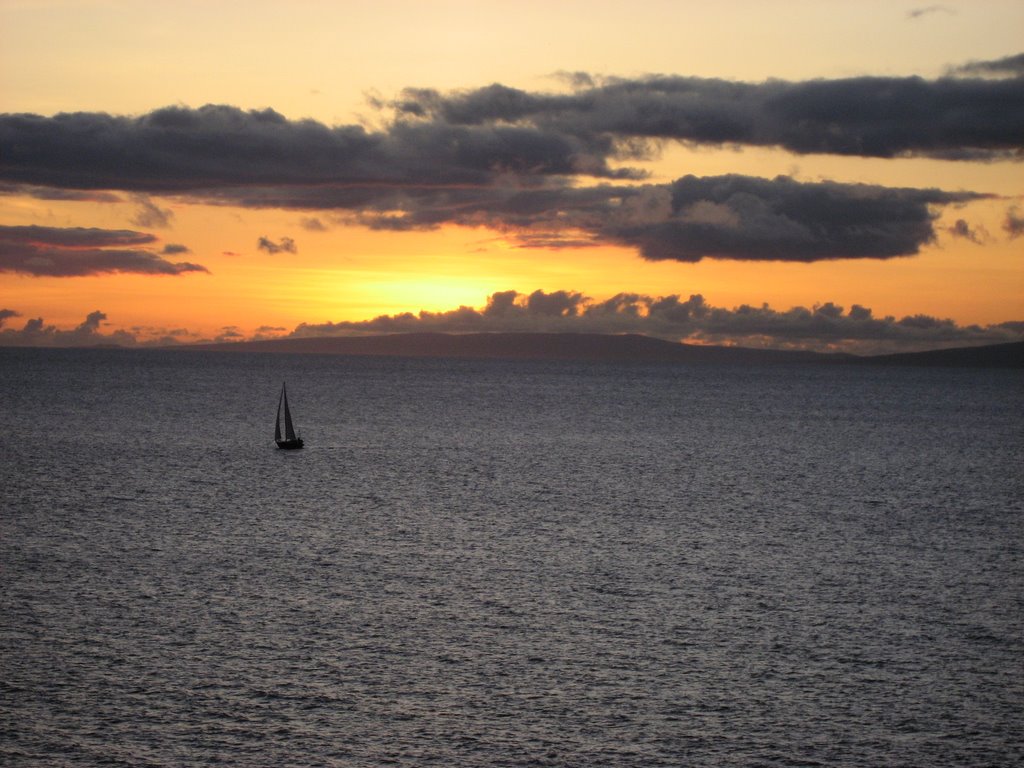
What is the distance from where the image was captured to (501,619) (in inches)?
1799

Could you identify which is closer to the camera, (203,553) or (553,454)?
(203,553)

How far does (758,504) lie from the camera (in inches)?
3332

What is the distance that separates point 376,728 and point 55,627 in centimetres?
1648

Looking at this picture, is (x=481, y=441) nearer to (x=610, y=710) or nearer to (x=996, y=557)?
(x=996, y=557)

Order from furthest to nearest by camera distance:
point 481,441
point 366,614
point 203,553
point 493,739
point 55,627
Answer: point 481,441
point 203,553
point 366,614
point 55,627
point 493,739

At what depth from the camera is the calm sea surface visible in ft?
108

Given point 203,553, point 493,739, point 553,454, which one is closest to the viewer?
point 493,739

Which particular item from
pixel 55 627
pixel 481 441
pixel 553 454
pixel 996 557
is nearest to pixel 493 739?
pixel 55 627

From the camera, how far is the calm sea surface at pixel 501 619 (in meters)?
32.8

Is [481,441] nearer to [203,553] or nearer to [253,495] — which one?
[253,495]

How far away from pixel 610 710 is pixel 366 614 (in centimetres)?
1424

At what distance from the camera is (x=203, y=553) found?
58906mm

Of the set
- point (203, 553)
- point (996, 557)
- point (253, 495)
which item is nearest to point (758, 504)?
point (996, 557)

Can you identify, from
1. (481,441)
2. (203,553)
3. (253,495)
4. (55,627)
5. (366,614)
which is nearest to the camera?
(55,627)
